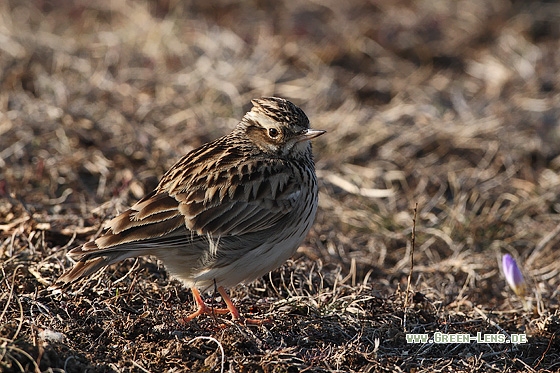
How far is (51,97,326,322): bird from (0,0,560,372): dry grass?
1.17ft

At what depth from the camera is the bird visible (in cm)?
516

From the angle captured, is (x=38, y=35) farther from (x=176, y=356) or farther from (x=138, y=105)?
(x=176, y=356)

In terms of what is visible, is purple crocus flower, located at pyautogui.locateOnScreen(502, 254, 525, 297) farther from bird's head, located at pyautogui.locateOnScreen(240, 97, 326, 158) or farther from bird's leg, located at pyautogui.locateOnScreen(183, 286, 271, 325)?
bird's leg, located at pyautogui.locateOnScreen(183, 286, 271, 325)

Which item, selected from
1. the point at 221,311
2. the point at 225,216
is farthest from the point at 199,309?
the point at 225,216

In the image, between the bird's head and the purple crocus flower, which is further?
the purple crocus flower

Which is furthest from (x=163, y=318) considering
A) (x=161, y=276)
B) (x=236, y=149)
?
(x=236, y=149)

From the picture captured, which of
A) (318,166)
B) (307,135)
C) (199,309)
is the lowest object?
(318,166)

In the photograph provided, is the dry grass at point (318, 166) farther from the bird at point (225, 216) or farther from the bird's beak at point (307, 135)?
the bird's beak at point (307, 135)

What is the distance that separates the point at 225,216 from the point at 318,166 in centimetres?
305

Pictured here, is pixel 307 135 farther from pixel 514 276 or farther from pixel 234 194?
pixel 514 276

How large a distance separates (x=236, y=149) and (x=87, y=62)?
15.5 feet

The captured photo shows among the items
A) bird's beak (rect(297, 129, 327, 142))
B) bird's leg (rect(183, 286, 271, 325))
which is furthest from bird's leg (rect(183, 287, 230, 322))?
bird's beak (rect(297, 129, 327, 142))

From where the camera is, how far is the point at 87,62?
10008mm

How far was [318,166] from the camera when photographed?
27.5 ft
